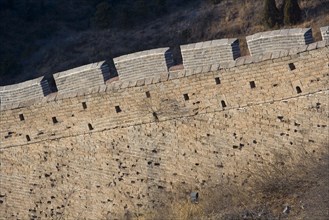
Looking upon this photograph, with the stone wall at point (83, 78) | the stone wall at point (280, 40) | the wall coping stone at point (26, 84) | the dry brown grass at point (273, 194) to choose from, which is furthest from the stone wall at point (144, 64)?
the dry brown grass at point (273, 194)

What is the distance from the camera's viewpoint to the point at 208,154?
1330 cm

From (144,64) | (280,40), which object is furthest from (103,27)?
(280,40)

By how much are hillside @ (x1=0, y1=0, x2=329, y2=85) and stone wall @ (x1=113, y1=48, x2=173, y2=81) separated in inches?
263

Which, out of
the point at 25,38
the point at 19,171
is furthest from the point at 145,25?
the point at 19,171

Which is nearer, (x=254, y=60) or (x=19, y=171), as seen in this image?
(x=254, y=60)

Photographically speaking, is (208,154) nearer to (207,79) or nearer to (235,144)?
(235,144)

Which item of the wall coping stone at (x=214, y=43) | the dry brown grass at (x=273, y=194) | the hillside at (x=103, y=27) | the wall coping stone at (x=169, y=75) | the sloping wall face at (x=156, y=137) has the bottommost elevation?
the dry brown grass at (x=273, y=194)

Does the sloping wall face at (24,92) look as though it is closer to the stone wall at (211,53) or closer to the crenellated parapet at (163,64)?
the crenellated parapet at (163,64)

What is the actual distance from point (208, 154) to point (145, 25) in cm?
1103

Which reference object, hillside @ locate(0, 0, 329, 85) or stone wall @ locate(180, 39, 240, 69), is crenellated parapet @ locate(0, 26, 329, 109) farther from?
hillside @ locate(0, 0, 329, 85)

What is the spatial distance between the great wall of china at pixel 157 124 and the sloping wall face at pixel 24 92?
0.02 metres

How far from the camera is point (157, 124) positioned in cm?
1346

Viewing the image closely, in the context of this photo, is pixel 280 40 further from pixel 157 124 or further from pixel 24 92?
pixel 24 92

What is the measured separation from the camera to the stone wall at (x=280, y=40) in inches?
475
